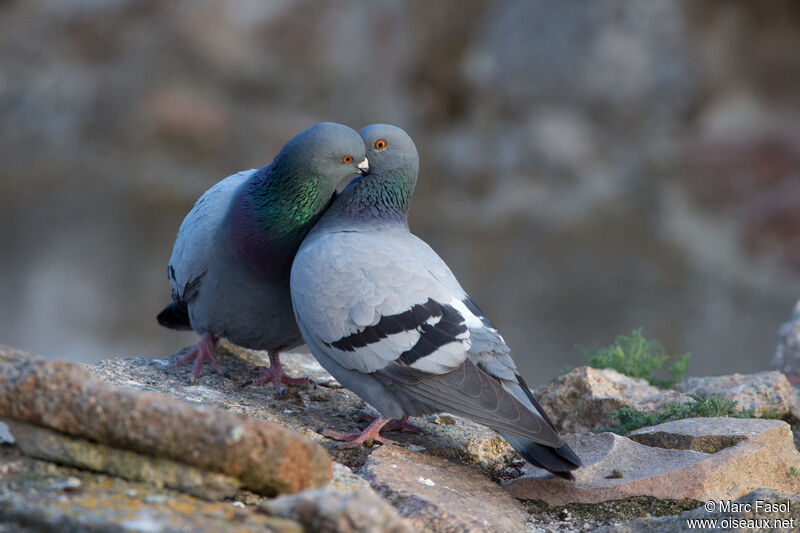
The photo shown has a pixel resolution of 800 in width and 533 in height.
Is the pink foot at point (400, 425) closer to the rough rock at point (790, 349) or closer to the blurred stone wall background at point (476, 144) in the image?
the rough rock at point (790, 349)

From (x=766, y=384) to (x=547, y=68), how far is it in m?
5.96

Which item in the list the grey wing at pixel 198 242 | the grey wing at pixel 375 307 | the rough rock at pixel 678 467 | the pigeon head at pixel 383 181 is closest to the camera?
the rough rock at pixel 678 467

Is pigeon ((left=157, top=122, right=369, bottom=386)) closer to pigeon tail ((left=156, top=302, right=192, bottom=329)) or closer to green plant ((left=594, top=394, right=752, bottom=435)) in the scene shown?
pigeon tail ((left=156, top=302, right=192, bottom=329))

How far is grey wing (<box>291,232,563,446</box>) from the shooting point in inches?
130

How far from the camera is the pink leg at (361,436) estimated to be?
137 inches

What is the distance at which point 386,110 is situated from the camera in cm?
995

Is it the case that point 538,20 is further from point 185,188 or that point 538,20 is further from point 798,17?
point 185,188

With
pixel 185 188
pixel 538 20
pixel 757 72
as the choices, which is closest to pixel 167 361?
pixel 185 188

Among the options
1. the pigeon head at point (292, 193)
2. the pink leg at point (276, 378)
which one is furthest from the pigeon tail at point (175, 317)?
the pigeon head at point (292, 193)

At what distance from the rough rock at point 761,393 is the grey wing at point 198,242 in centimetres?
264

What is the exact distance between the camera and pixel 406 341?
3.36 metres

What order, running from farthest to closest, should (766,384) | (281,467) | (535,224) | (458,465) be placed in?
(535,224) → (766,384) → (458,465) → (281,467)

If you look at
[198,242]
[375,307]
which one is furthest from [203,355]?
[375,307]

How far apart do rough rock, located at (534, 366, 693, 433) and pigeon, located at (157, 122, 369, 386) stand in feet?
4.50
